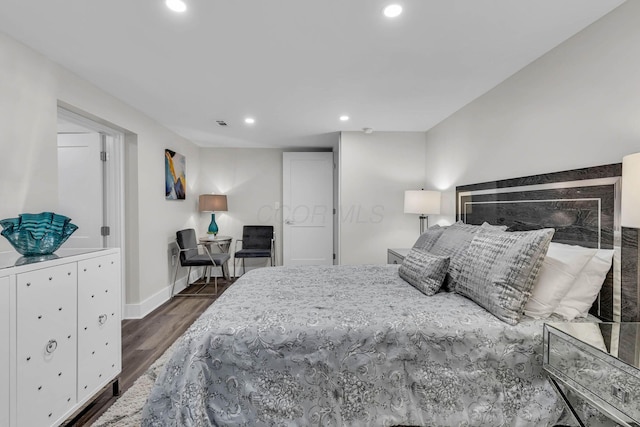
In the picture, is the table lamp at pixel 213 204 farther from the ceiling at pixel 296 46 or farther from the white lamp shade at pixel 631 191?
the white lamp shade at pixel 631 191

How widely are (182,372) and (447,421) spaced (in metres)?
1.29

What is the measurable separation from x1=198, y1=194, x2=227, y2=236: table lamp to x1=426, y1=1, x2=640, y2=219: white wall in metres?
3.76

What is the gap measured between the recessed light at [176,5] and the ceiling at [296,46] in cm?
3

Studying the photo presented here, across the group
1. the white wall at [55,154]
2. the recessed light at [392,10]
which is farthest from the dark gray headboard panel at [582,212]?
the white wall at [55,154]

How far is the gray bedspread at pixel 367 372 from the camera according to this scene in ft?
4.41

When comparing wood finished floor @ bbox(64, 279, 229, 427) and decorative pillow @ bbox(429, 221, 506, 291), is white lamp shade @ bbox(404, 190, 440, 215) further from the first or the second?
wood finished floor @ bbox(64, 279, 229, 427)

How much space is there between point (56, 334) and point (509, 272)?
2.45 m

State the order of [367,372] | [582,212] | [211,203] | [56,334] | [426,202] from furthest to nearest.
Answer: [211,203], [426,202], [582,212], [56,334], [367,372]

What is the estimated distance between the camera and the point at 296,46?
6.29 feet

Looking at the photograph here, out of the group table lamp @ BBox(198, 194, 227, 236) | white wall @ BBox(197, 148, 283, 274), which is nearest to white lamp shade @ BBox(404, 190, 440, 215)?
white wall @ BBox(197, 148, 283, 274)

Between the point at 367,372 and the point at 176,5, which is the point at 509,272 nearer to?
the point at 367,372

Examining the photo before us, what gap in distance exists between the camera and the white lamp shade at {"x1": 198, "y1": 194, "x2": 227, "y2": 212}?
15.4 ft

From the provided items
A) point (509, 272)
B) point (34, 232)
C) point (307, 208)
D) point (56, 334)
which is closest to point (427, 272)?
point (509, 272)

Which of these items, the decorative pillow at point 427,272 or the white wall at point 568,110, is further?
the decorative pillow at point 427,272
